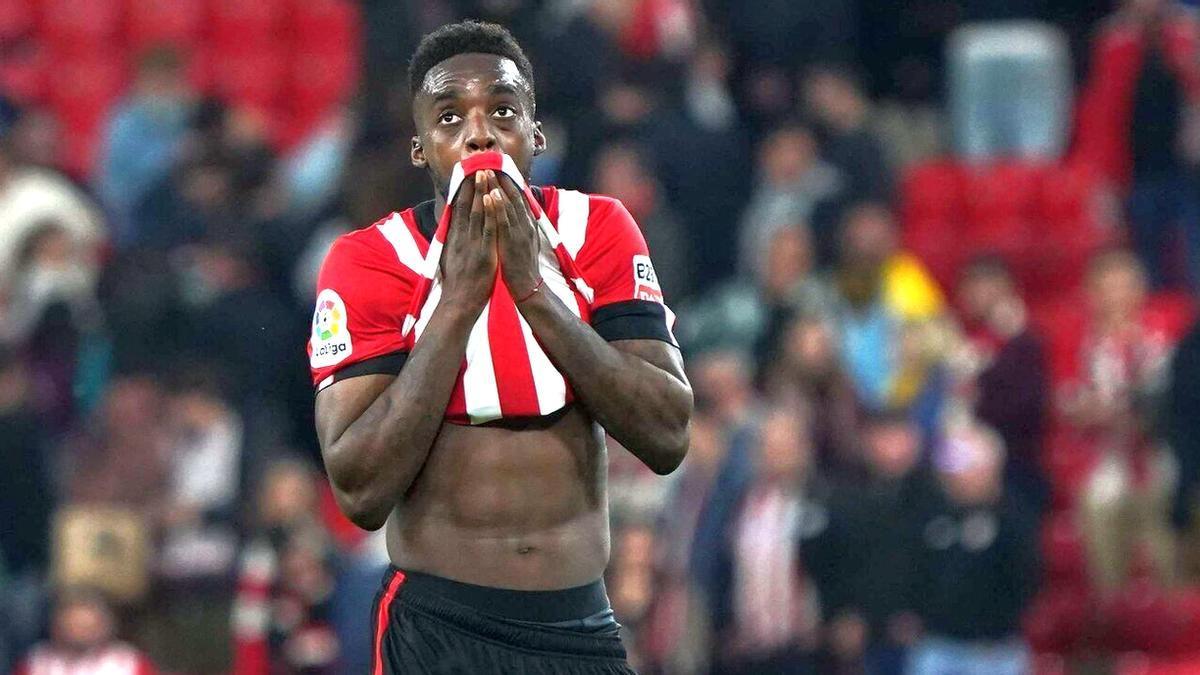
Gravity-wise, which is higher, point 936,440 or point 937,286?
point 937,286

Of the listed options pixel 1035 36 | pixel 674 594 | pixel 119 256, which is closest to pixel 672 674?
pixel 674 594

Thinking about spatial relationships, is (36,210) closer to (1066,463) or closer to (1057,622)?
(1066,463)

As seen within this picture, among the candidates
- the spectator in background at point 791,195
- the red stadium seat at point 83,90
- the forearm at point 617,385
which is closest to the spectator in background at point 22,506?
the spectator in background at point 791,195

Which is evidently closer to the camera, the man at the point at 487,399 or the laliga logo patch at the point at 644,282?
the man at the point at 487,399

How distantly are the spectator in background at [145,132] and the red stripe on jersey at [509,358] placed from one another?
332 inches

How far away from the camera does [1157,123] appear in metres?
12.1

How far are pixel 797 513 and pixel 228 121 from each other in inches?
158

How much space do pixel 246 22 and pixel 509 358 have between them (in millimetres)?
10107

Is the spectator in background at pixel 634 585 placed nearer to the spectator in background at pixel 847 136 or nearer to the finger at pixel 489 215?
the spectator in background at pixel 847 136

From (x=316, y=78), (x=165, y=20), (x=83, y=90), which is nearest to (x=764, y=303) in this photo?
(x=316, y=78)

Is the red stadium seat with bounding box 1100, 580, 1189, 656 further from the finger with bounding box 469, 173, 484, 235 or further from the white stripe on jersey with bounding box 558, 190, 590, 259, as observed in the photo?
the finger with bounding box 469, 173, 484, 235

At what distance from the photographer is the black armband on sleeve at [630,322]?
423 cm

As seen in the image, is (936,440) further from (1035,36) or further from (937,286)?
(1035,36)

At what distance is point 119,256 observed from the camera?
37.2 feet
